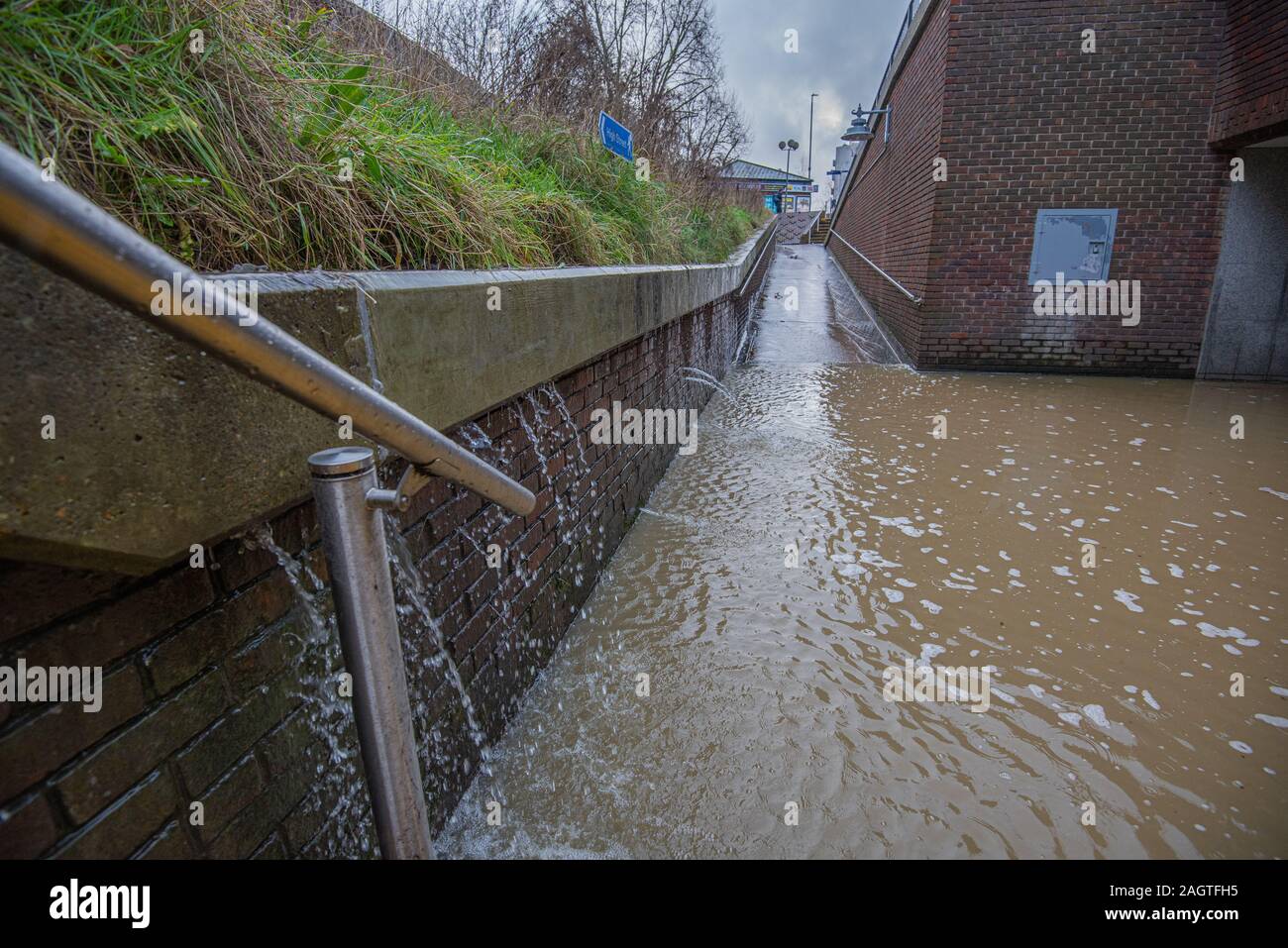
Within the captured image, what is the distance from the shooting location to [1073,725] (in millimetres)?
2396

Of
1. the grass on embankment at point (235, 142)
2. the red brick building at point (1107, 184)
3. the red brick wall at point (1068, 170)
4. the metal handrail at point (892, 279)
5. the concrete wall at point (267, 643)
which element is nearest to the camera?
the concrete wall at point (267, 643)

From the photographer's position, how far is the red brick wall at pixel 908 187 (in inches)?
354

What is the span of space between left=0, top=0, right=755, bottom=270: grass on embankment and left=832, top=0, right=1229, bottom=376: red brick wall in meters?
7.67

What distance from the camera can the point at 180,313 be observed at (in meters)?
0.75

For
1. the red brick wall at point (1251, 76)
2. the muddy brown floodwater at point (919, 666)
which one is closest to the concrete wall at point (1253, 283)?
the red brick wall at point (1251, 76)

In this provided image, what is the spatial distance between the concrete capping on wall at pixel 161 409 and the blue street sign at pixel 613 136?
324 cm

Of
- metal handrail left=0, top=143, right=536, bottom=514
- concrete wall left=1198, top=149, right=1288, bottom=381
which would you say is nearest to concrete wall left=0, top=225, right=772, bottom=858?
metal handrail left=0, top=143, right=536, bottom=514

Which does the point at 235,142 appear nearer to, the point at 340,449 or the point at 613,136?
the point at 340,449

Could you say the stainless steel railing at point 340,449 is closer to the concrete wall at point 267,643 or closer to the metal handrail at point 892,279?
the concrete wall at point 267,643

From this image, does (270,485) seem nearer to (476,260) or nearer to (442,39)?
(476,260)

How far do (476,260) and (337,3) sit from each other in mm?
2624

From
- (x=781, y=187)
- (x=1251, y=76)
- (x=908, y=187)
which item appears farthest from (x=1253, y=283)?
(x=781, y=187)

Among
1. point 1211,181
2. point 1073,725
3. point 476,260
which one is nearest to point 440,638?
point 476,260

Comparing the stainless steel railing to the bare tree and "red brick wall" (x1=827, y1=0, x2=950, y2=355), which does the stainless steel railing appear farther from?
"red brick wall" (x1=827, y1=0, x2=950, y2=355)
